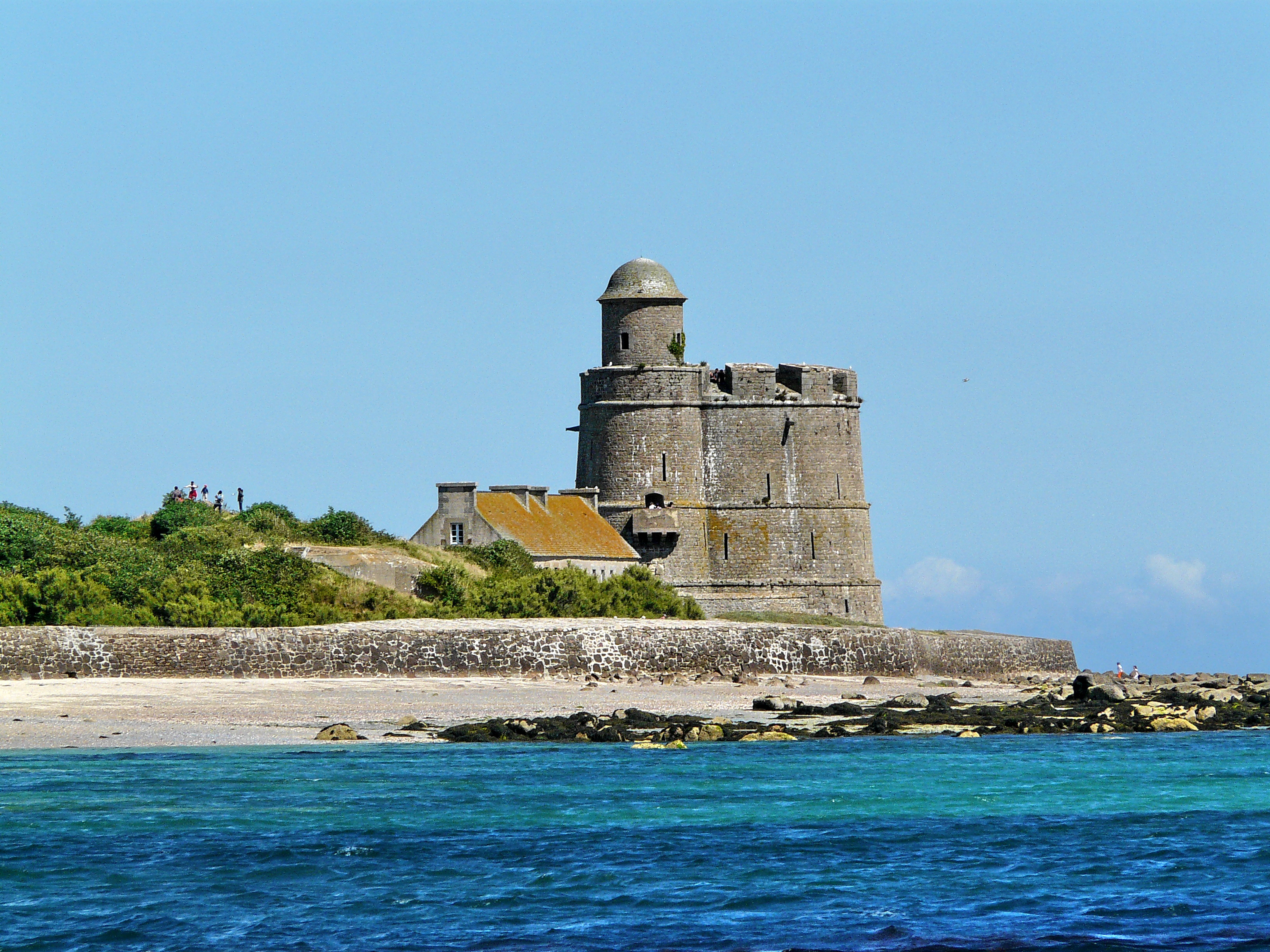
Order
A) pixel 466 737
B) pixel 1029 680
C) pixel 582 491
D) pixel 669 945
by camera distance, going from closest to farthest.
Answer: pixel 669 945
pixel 466 737
pixel 1029 680
pixel 582 491

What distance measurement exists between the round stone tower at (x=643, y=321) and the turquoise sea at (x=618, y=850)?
32.9 metres

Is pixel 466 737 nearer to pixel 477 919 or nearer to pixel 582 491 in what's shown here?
pixel 477 919

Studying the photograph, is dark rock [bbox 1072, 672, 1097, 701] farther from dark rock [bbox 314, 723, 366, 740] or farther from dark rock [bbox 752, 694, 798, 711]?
dark rock [bbox 314, 723, 366, 740]

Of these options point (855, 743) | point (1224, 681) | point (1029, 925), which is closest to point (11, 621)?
point (855, 743)

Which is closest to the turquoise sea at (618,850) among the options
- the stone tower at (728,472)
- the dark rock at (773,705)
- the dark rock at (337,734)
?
the dark rock at (337,734)

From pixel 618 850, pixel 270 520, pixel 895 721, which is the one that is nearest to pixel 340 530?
pixel 270 520

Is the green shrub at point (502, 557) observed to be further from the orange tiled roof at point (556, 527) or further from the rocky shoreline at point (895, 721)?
the rocky shoreline at point (895, 721)

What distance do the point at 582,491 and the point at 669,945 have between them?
4312cm

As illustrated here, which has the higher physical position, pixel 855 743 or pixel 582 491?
pixel 582 491

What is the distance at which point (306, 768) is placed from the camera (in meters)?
21.3

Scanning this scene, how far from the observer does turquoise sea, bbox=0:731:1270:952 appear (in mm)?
13211

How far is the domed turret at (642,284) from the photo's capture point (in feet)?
187

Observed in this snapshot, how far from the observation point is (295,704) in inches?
1069

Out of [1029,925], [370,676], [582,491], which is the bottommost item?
[1029,925]
